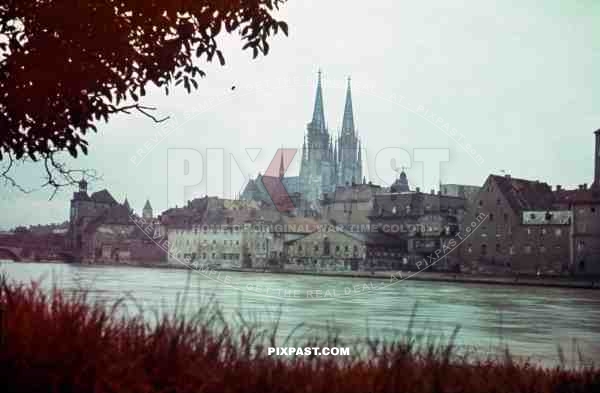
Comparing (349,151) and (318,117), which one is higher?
(318,117)

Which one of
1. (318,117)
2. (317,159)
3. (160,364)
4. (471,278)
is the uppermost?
(318,117)

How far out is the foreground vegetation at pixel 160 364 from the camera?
3.15 m

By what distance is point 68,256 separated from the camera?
69.4 m

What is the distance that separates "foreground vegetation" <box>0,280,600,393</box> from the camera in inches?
124

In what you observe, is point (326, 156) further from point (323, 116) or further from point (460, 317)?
point (460, 317)

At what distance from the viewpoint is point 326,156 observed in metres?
91.7

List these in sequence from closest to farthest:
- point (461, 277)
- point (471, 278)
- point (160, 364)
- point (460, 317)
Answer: point (160, 364) → point (460, 317) → point (471, 278) → point (461, 277)

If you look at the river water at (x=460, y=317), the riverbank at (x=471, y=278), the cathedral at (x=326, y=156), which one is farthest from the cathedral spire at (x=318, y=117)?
the river water at (x=460, y=317)

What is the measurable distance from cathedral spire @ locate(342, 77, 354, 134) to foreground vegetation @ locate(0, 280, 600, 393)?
297 ft

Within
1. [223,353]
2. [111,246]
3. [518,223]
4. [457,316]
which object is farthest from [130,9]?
[111,246]

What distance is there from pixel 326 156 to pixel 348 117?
5593mm

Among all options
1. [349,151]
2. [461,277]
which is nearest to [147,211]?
[349,151]

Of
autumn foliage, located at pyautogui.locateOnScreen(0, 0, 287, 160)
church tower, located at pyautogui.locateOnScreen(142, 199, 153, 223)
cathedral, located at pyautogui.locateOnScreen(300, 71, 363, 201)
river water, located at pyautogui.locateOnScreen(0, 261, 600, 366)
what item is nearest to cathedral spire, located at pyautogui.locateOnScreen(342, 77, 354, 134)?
cathedral, located at pyautogui.locateOnScreen(300, 71, 363, 201)

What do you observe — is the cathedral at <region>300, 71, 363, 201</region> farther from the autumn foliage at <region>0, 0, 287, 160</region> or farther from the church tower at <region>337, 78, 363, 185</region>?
the autumn foliage at <region>0, 0, 287, 160</region>
